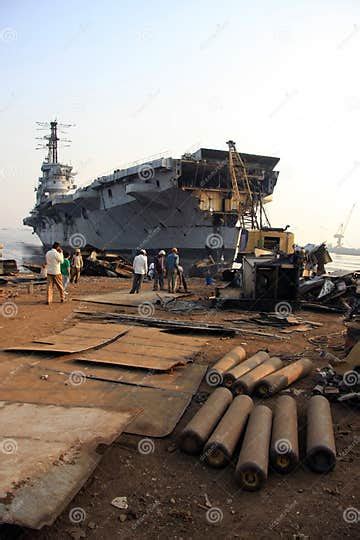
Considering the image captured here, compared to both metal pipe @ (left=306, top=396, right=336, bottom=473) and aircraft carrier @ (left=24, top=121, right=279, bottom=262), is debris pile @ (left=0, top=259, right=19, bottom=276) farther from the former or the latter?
metal pipe @ (left=306, top=396, right=336, bottom=473)

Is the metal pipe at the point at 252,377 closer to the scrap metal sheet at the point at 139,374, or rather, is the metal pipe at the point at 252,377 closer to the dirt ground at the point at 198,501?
the scrap metal sheet at the point at 139,374

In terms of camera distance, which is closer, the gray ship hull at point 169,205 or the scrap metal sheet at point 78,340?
the scrap metal sheet at point 78,340

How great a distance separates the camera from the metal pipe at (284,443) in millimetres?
3256

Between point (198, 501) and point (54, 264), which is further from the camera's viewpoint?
point (54, 264)

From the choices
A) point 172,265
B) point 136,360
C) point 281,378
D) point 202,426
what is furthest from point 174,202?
point 202,426

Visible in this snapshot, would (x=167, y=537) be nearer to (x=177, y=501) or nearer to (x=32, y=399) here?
(x=177, y=501)

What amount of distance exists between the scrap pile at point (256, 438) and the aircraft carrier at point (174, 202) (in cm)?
2568

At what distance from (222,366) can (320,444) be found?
7.36ft

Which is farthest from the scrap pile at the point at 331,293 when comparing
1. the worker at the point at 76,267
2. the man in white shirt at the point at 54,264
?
the worker at the point at 76,267

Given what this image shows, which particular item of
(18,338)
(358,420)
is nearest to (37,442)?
(358,420)

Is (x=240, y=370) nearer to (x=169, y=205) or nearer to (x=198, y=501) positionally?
(x=198, y=501)

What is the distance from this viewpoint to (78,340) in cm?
664

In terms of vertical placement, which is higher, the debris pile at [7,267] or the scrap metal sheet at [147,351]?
the debris pile at [7,267]

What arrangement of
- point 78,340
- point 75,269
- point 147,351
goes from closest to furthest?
point 147,351
point 78,340
point 75,269
